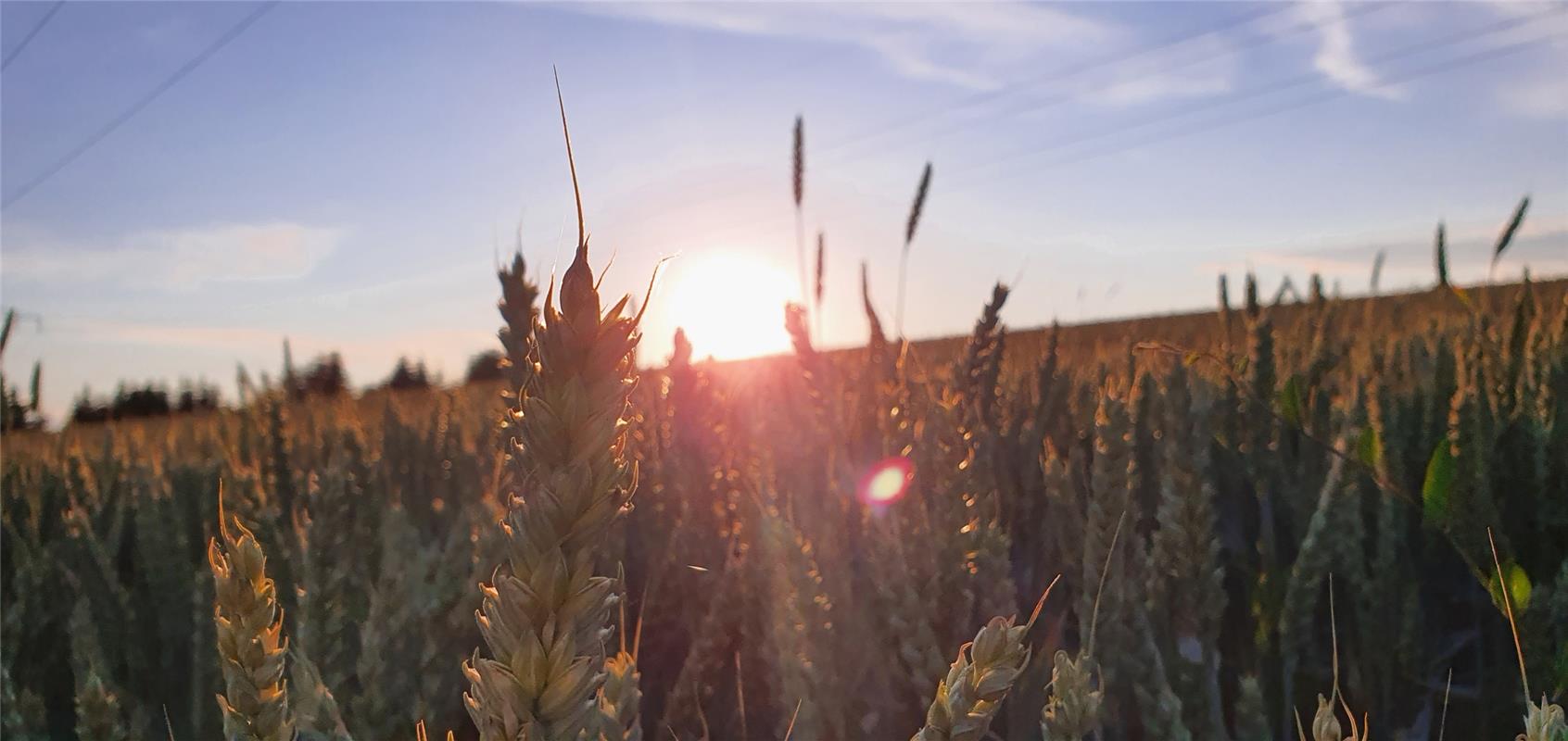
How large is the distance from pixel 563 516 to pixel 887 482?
89 cm

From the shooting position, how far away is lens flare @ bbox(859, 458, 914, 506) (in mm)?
1062

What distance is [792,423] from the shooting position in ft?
5.26

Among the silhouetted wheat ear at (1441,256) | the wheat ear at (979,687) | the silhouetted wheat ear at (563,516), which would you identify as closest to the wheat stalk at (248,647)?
the silhouetted wheat ear at (563,516)

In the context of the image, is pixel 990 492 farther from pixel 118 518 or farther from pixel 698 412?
pixel 118 518

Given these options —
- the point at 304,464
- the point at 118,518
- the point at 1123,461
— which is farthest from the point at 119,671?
the point at 1123,461

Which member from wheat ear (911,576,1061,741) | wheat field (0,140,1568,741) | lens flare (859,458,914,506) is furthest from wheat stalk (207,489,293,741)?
lens flare (859,458,914,506)

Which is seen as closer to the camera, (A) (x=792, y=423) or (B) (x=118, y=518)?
(A) (x=792, y=423)

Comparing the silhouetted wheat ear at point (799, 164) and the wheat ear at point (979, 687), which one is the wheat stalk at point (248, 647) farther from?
the silhouetted wheat ear at point (799, 164)

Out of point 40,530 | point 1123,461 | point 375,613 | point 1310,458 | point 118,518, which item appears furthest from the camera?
point 40,530

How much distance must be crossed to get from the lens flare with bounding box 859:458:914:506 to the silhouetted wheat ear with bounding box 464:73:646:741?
712mm

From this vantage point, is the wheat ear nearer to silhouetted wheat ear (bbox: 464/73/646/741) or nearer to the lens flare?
silhouetted wheat ear (bbox: 464/73/646/741)

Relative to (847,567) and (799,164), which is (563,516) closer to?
(847,567)

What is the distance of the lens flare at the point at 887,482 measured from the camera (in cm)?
106

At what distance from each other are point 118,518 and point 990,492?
1.59m
